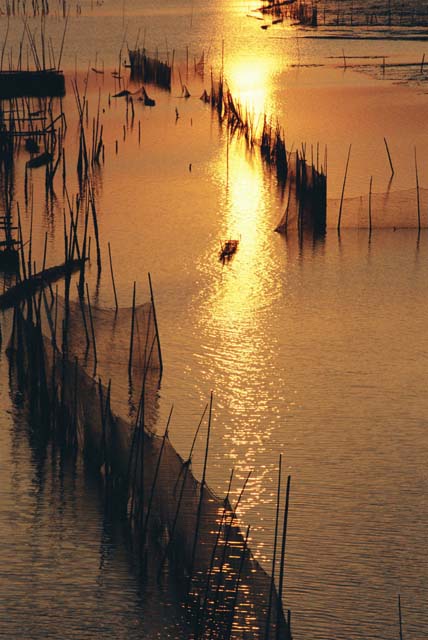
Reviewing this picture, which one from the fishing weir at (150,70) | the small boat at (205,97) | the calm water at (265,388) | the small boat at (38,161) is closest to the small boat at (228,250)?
the calm water at (265,388)

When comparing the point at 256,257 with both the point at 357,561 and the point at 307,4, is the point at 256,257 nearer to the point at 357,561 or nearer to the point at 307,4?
the point at 357,561

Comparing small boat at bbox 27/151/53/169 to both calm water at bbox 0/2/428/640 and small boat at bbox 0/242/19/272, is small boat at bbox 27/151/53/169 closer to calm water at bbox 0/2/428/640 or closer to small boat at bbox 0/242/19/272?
calm water at bbox 0/2/428/640

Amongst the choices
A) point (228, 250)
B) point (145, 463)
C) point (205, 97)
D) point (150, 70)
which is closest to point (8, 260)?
point (228, 250)

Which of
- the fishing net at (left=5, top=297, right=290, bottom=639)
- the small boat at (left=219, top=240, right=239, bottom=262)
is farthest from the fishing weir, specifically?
the fishing net at (left=5, top=297, right=290, bottom=639)

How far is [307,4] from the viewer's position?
65.2 feet

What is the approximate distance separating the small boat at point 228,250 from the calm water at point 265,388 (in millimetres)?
58

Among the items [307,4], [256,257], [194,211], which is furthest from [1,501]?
[307,4]

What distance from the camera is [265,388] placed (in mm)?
4781

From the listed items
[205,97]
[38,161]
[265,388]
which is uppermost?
[205,97]

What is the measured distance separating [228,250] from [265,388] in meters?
2.11

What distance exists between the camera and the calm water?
327 cm

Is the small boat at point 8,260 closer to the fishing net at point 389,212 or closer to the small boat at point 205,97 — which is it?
the fishing net at point 389,212

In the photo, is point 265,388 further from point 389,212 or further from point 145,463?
point 389,212

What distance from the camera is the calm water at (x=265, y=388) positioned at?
10.7 feet
